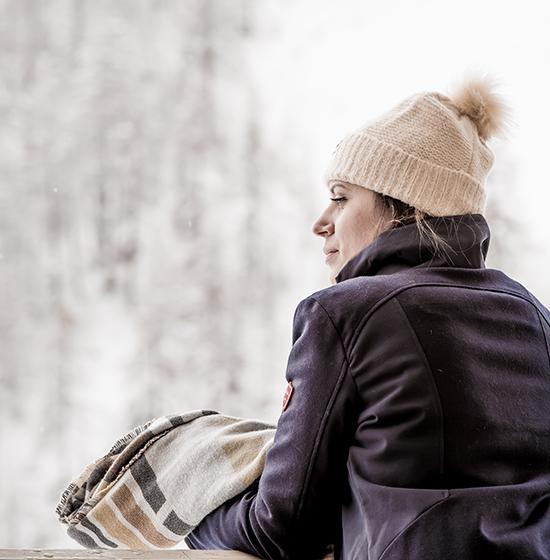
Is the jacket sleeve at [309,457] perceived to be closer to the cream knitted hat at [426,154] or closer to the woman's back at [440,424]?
the woman's back at [440,424]

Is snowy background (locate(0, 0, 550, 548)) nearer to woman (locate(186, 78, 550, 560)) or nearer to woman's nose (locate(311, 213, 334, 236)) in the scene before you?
woman's nose (locate(311, 213, 334, 236))

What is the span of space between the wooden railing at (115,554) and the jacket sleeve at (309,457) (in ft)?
0.10

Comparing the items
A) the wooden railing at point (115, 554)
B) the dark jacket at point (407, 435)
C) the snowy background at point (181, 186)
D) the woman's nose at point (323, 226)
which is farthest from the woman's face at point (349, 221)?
the snowy background at point (181, 186)

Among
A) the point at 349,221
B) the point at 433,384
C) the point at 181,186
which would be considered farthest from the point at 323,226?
the point at 181,186

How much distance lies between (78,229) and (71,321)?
261 mm

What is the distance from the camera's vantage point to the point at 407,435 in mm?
850

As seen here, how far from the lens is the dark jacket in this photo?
0.83 meters

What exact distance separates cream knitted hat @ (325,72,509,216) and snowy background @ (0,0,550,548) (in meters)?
1.22

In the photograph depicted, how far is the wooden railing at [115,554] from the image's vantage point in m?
0.79

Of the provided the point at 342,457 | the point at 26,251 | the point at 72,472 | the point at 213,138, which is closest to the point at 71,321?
the point at 26,251

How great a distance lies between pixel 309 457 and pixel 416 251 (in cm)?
26

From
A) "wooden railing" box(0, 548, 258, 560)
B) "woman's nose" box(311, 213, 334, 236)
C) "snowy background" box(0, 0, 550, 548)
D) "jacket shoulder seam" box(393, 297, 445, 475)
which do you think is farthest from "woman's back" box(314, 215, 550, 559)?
"snowy background" box(0, 0, 550, 548)

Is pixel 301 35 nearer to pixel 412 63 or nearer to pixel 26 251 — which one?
pixel 412 63

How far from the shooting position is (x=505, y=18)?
8.29ft
